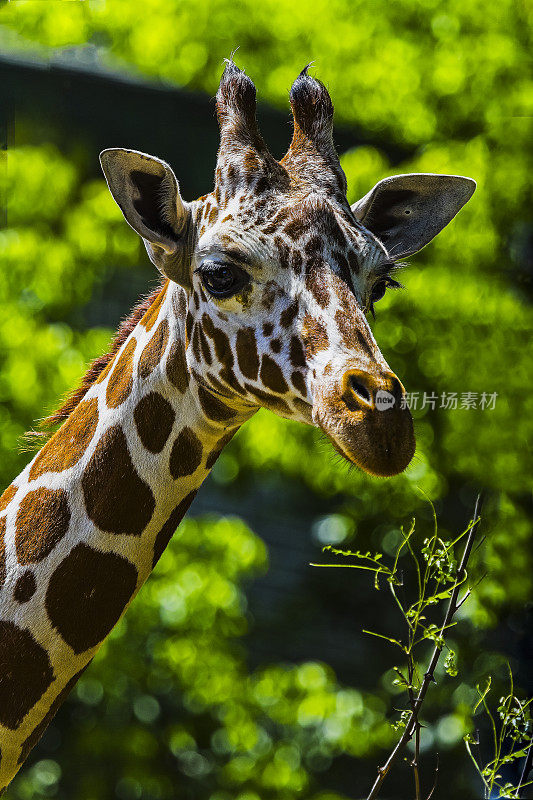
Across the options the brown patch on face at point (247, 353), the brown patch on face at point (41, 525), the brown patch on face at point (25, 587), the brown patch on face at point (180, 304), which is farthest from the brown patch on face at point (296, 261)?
the brown patch on face at point (25, 587)

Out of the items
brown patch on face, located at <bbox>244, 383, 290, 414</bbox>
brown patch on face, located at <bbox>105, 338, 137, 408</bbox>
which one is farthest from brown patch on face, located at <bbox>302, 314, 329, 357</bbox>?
brown patch on face, located at <bbox>105, 338, 137, 408</bbox>

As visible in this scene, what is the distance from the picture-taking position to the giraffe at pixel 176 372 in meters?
1.19

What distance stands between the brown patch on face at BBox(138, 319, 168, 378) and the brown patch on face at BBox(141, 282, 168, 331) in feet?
0.14

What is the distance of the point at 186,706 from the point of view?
314cm

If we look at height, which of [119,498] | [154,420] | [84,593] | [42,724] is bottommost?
[42,724]

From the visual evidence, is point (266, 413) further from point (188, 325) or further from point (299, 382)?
point (299, 382)

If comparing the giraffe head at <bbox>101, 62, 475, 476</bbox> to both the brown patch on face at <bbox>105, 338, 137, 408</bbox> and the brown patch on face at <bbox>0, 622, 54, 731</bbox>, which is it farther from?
the brown patch on face at <bbox>0, 622, 54, 731</bbox>

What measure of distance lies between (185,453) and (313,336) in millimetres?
321

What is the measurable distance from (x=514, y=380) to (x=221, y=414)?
1.99 m

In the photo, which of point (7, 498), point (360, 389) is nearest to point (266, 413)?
point (7, 498)

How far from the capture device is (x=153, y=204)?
129 centimetres

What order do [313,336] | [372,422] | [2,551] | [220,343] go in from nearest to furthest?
1. [372,422]
2. [313,336]
3. [220,343]
4. [2,551]

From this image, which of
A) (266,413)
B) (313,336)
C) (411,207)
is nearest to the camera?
(313,336)

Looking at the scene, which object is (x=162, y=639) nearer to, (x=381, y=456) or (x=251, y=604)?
(x=251, y=604)
